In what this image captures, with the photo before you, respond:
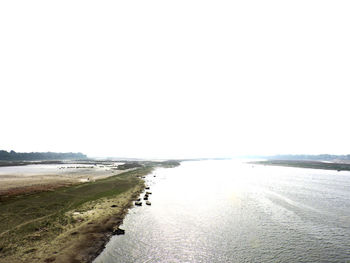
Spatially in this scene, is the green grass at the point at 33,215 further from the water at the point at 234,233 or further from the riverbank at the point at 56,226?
the water at the point at 234,233

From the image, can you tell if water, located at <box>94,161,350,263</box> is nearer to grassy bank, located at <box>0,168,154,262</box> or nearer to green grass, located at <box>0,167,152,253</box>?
grassy bank, located at <box>0,168,154,262</box>

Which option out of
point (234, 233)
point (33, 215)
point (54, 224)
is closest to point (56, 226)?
point (54, 224)

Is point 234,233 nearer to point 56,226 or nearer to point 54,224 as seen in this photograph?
point 56,226

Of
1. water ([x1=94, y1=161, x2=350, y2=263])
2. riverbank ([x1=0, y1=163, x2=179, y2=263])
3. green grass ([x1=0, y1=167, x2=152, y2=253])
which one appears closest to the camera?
riverbank ([x1=0, y1=163, x2=179, y2=263])

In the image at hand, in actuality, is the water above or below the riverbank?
below

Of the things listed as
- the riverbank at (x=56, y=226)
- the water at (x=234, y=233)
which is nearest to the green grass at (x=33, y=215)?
the riverbank at (x=56, y=226)

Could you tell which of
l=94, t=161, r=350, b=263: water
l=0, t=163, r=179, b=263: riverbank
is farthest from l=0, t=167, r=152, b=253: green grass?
l=94, t=161, r=350, b=263: water

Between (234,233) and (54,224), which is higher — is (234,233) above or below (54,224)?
below

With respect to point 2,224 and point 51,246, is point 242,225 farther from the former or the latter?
point 2,224
